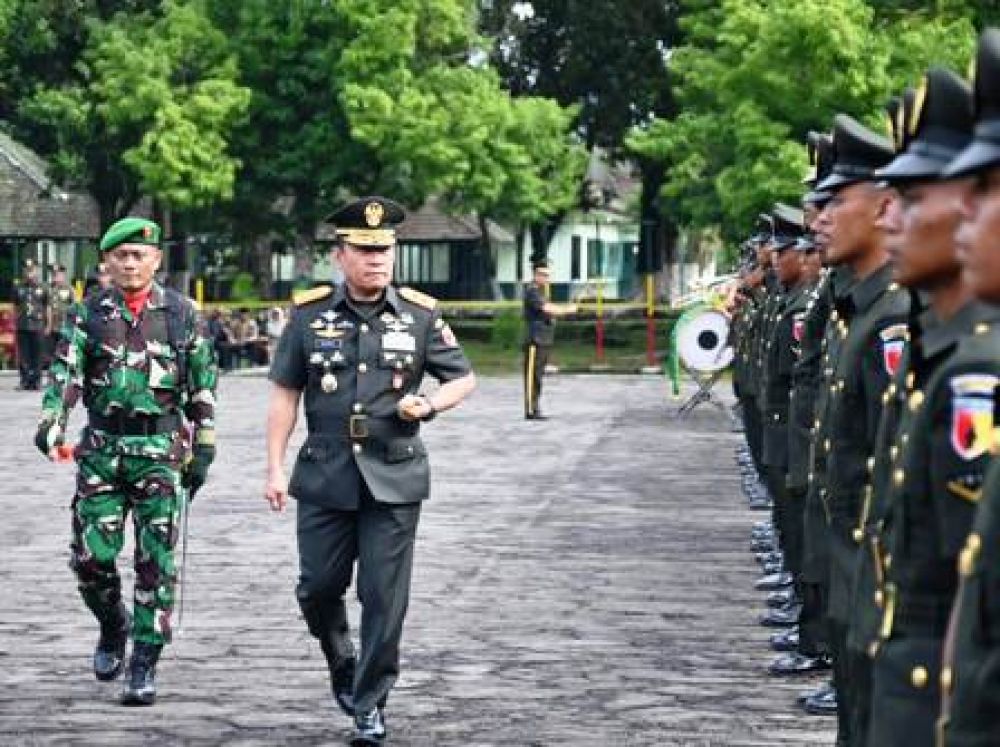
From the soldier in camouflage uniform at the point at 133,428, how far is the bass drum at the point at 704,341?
2225 centimetres

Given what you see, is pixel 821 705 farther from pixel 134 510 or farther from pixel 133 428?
pixel 133 428

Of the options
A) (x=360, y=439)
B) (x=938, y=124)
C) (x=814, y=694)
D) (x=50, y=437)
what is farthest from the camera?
(x=50, y=437)

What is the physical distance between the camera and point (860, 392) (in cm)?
807

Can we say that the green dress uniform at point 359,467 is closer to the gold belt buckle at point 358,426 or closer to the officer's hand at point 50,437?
the gold belt buckle at point 358,426

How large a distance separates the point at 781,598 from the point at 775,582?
2.06 ft

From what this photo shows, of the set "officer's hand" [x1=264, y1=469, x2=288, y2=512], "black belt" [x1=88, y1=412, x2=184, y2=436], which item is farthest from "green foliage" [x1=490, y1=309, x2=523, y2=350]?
"officer's hand" [x1=264, y1=469, x2=288, y2=512]

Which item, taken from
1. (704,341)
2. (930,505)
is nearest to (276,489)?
(930,505)

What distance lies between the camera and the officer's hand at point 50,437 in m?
11.3

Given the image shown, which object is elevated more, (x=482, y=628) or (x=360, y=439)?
(x=360, y=439)

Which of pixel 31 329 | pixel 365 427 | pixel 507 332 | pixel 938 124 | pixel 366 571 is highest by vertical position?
pixel 938 124

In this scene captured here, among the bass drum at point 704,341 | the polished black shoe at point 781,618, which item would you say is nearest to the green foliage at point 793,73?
the bass drum at point 704,341

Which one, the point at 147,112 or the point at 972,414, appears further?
the point at 147,112

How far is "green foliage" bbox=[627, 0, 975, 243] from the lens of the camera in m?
46.9

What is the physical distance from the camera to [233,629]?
1284cm
